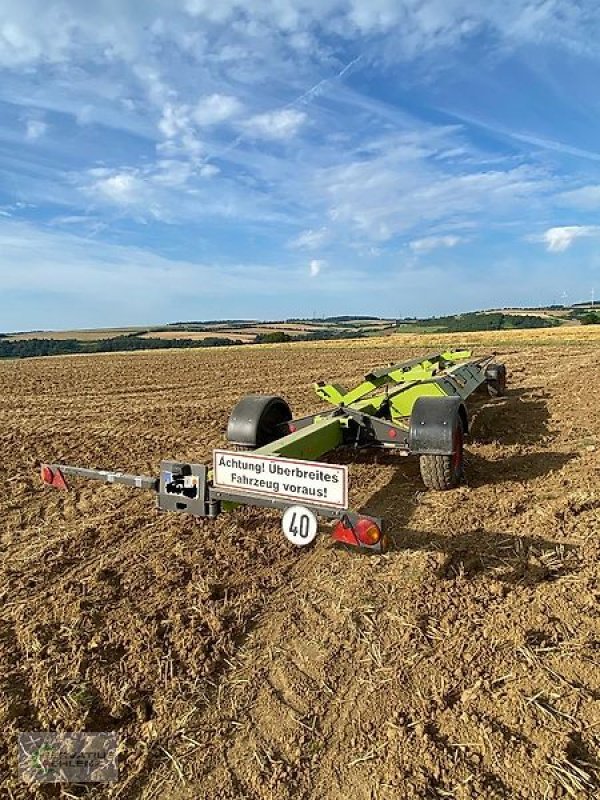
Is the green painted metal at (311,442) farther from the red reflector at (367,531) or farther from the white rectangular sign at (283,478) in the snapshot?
the red reflector at (367,531)

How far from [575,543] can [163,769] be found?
3.25m

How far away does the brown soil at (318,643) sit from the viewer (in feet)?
8.04

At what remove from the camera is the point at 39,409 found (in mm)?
12102

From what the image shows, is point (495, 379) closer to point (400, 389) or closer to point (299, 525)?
point (400, 389)

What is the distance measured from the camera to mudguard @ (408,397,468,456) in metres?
5.12

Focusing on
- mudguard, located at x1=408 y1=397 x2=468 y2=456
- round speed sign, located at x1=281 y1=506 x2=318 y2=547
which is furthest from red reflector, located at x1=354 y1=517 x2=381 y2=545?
mudguard, located at x1=408 y1=397 x2=468 y2=456

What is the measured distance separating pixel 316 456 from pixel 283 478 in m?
1.79

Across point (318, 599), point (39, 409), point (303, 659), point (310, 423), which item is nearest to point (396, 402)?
point (310, 423)

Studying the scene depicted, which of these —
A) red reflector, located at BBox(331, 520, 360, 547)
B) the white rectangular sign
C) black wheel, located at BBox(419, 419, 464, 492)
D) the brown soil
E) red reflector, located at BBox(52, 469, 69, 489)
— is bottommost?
the brown soil

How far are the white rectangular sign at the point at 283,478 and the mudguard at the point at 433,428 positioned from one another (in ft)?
6.59

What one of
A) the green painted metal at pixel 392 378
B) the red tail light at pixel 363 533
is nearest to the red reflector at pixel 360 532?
the red tail light at pixel 363 533

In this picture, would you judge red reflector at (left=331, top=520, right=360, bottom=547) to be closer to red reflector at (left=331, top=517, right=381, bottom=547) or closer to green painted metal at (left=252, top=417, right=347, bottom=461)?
red reflector at (left=331, top=517, right=381, bottom=547)

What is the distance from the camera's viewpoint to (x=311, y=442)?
5.02m

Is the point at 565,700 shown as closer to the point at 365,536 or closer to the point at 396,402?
the point at 365,536
